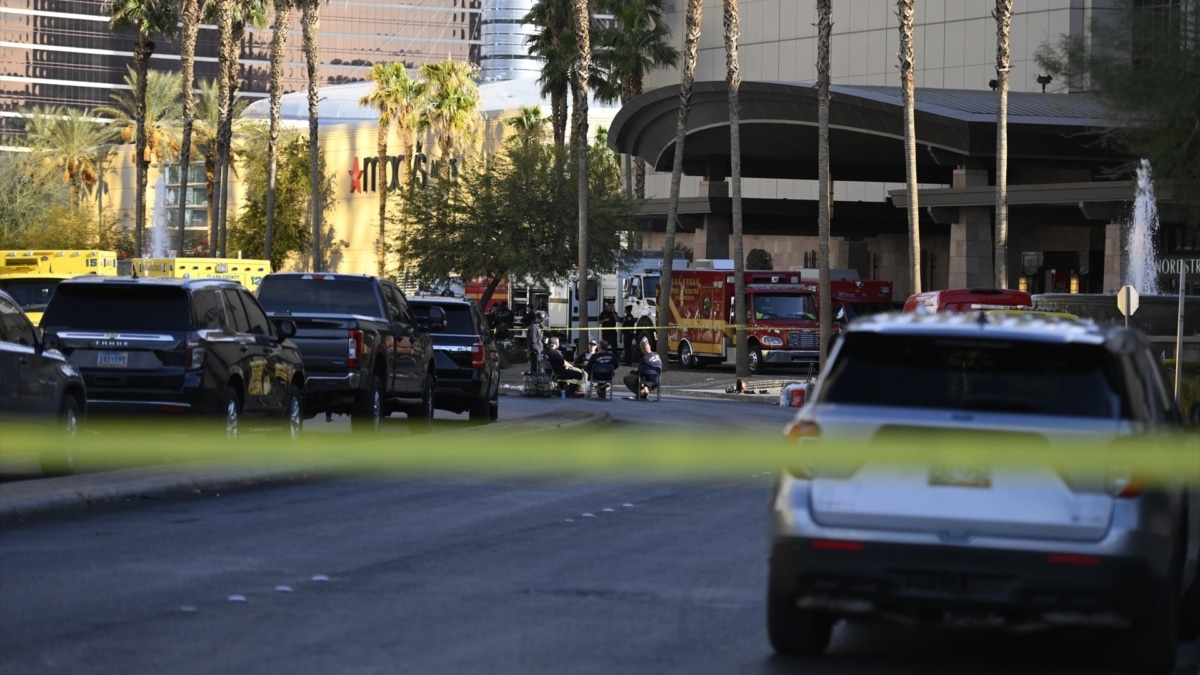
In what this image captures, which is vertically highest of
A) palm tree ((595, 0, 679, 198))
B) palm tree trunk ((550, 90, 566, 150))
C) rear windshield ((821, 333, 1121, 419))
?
palm tree ((595, 0, 679, 198))

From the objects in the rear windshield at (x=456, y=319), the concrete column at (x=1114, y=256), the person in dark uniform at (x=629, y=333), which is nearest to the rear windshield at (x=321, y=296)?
the rear windshield at (x=456, y=319)

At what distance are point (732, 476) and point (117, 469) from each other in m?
6.31

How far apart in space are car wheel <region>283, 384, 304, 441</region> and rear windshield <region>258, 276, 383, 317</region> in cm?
224

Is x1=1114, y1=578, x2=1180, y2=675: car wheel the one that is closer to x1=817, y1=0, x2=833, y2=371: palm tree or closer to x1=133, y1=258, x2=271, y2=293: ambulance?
x1=133, y1=258, x2=271, y2=293: ambulance

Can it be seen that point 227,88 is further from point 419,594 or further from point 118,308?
point 419,594

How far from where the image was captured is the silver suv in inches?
320

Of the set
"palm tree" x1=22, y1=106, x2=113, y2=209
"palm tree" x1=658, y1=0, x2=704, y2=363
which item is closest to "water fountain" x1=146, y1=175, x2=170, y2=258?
"palm tree" x1=22, y1=106, x2=113, y2=209

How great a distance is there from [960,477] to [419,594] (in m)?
3.79

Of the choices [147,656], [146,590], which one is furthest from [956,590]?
[146,590]

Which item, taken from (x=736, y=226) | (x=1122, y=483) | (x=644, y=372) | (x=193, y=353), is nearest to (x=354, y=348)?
(x=193, y=353)

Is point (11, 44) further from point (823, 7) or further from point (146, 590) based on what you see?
point (146, 590)

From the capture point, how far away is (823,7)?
49562 mm

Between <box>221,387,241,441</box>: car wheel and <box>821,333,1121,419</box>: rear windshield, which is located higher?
<box>821,333,1121,419</box>: rear windshield

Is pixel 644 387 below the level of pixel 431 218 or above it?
below
